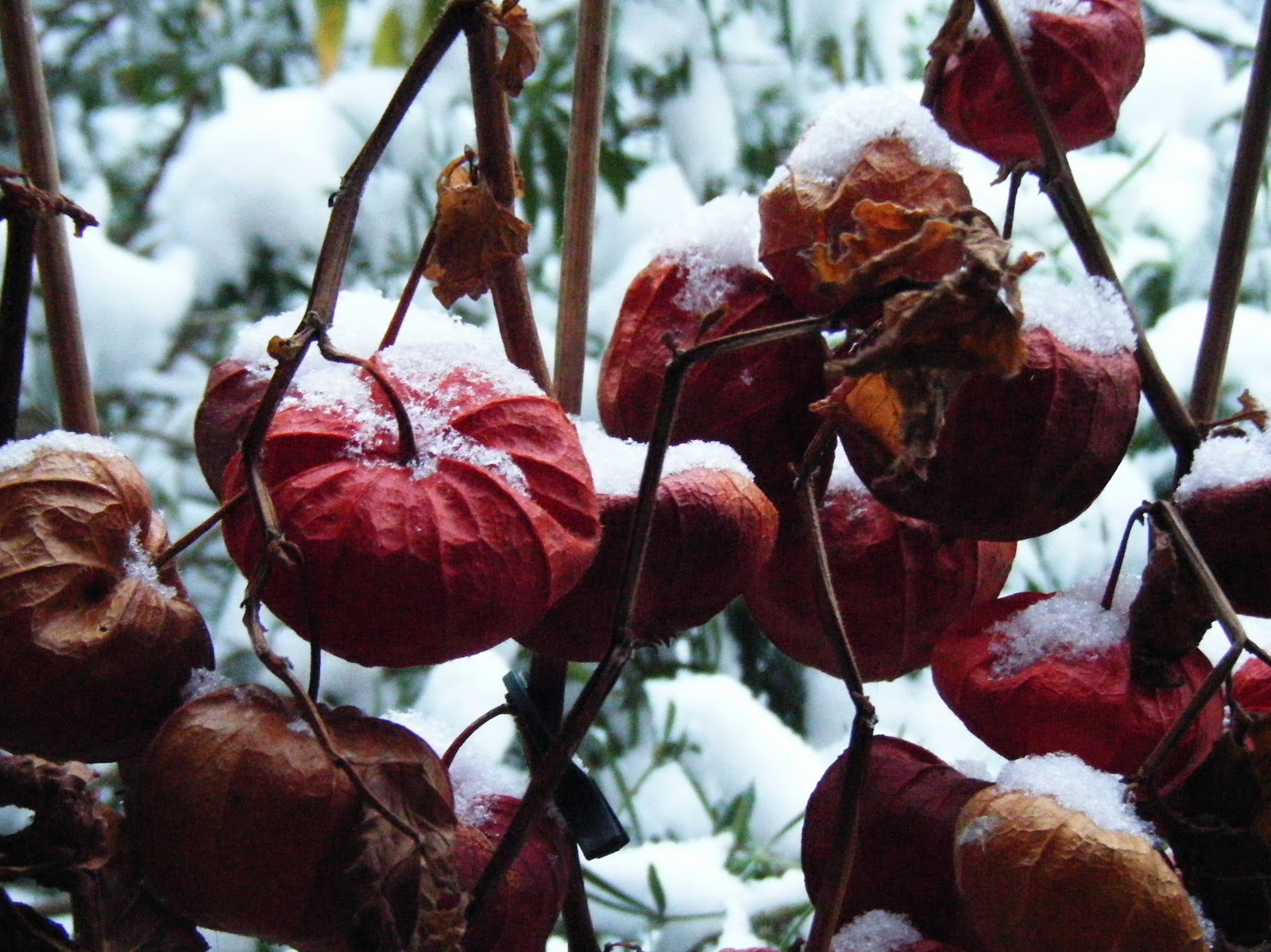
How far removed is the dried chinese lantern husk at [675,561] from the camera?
0.95 feet

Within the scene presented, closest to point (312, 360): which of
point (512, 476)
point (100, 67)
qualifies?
point (512, 476)

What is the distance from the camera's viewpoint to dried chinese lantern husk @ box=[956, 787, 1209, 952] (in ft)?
0.88

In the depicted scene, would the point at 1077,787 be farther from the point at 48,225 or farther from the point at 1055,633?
the point at 48,225

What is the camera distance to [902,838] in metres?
0.33

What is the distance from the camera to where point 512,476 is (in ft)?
0.87

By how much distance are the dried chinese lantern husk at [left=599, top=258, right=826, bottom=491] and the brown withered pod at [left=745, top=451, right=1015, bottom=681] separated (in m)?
0.02

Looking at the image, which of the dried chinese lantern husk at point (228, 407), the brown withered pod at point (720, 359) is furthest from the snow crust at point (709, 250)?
the dried chinese lantern husk at point (228, 407)

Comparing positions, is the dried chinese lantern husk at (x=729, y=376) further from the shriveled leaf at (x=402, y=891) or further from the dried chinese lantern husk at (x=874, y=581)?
the shriveled leaf at (x=402, y=891)

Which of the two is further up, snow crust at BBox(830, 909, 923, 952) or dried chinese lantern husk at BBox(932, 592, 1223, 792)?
dried chinese lantern husk at BBox(932, 592, 1223, 792)

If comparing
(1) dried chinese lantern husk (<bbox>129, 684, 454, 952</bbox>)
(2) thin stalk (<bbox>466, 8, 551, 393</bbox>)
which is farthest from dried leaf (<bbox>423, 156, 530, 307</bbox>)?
(1) dried chinese lantern husk (<bbox>129, 684, 454, 952</bbox>)

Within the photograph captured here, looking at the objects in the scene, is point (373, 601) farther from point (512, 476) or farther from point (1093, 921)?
point (1093, 921)

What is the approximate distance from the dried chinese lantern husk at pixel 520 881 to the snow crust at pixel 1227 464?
0.54ft

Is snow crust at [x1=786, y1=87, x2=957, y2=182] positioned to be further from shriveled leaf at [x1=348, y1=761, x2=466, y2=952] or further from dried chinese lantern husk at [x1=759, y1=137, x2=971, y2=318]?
shriveled leaf at [x1=348, y1=761, x2=466, y2=952]

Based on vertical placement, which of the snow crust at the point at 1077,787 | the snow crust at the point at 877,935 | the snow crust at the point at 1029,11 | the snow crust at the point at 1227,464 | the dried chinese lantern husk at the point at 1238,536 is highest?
the snow crust at the point at 1029,11
